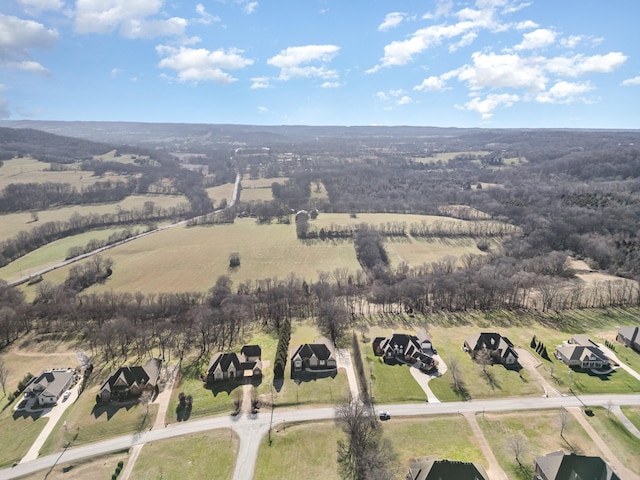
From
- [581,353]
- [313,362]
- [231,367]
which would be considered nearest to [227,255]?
[231,367]

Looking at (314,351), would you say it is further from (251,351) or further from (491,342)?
(491,342)

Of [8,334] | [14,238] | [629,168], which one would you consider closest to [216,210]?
[14,238]

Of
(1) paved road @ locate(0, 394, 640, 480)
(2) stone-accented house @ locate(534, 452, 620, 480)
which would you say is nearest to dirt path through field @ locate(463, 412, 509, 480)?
(1) paved road @ locate(0, 394, 640, 480)

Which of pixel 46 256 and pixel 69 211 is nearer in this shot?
pixel 46 256

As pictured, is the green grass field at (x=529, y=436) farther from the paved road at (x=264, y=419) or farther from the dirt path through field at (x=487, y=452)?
the paved road at (x=264, y=419)

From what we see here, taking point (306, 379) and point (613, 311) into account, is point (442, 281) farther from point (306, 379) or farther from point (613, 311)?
point (306, 379)

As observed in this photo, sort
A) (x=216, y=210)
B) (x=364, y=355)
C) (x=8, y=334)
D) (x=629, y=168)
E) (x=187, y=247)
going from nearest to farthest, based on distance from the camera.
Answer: (x=364, y=355)
(x=8, y=334)
(x=187, y=247)
(x=216, y=210)
(x=629, y=168)

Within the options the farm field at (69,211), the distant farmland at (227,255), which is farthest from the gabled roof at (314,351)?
the farm field at (69,211)
